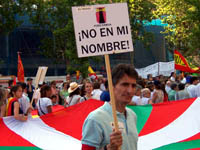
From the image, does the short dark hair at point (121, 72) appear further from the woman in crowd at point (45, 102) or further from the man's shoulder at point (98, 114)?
the woman in crowd at point (45, 102)

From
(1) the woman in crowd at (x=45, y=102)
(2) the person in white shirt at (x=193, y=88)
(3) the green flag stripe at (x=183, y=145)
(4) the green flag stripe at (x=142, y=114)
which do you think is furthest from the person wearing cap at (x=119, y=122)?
(2) the person in white shirt at (x=193, y=88)

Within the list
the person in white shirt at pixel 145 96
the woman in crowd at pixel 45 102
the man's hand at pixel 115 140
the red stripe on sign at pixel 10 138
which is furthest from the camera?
the person in white shirt at pixel 145 96

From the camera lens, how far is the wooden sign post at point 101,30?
3.48 meters

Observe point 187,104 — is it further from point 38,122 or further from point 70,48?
point 70,48

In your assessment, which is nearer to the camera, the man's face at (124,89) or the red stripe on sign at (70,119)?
the man's face at (124,89)

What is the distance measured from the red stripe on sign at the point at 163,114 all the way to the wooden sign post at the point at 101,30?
4556mm

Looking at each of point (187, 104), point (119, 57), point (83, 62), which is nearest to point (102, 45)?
point (187, 104)

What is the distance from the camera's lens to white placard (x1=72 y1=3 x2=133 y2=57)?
3482 millimetres

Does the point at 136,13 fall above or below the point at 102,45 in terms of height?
above

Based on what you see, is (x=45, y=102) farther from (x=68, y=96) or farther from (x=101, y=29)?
(x=101, y=29)

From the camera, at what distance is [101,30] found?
11.6 feet

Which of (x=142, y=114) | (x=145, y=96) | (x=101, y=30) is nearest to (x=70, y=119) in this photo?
(x=142, y=114)

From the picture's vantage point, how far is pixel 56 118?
7.97m

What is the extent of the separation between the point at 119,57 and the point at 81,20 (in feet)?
144
